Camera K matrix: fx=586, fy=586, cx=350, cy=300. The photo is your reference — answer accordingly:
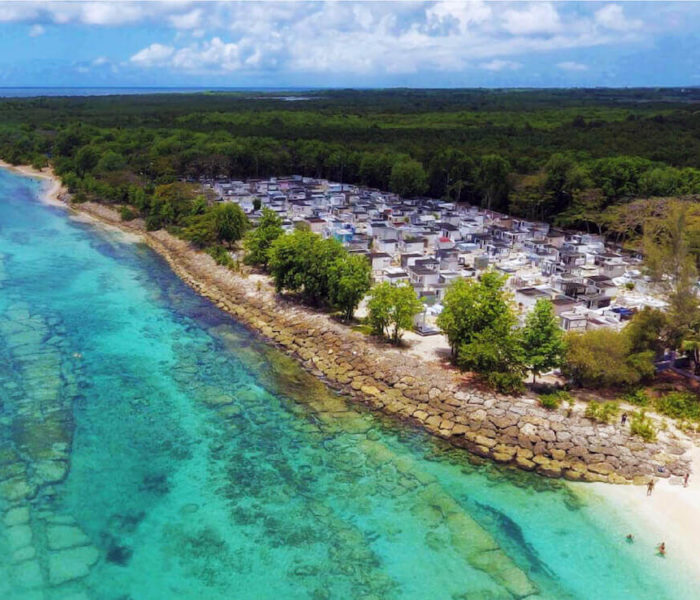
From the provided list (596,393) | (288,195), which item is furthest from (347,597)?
(288,195)

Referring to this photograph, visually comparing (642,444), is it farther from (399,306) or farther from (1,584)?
(1,584)

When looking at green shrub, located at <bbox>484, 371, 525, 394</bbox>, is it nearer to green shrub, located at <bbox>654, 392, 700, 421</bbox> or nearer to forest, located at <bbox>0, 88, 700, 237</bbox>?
green shrub, located at <bbox>654, 392, 700, 421</bbox>

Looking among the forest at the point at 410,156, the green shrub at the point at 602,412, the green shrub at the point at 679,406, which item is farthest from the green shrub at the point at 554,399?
the forest at the point at 410,156

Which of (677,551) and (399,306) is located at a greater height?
(399,306)

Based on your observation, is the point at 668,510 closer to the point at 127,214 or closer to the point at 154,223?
the point at 154,223

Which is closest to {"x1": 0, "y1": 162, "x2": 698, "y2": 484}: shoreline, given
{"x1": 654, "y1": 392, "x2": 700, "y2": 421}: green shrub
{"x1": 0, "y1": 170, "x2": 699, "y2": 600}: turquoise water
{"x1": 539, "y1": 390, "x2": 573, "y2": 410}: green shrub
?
{"x1": 539, "y1": 390, "x2": 573, "y2": 410}: green shrub
